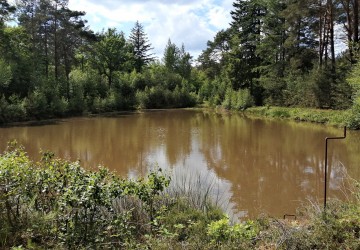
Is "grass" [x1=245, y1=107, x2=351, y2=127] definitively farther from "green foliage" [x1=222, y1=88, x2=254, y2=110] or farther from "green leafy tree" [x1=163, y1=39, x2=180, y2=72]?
"green leafy tree" [x1=163, y1=39, x2=180, y2=72]

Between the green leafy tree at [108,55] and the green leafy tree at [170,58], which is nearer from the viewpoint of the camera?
the green leafy tree at [108,55]

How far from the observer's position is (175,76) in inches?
1801

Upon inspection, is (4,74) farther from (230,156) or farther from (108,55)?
(230,156)

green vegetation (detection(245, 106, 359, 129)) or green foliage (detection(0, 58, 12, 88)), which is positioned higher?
green foliage (detection(0, 58, 12, 88))

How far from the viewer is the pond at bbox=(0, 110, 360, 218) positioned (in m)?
7.90

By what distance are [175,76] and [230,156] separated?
3378 cm

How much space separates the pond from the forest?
426 cm

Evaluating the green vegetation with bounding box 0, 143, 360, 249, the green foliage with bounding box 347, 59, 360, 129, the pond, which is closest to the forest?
the green foliage with bounding box 347, 59, 360, 129

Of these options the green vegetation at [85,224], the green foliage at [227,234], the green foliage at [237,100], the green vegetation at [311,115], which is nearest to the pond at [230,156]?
the green vegetation at [311,115]

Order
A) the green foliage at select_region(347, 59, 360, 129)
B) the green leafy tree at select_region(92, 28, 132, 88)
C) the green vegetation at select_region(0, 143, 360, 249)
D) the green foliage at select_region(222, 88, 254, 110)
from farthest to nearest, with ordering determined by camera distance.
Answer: the green leafy tree at select_region(92, 28, 132, 88)
the green foliage at select_region(222, 88, 254, 110)
the green foliage at select_region(347, 59, 360, 129)
the green vegetation at select_region(0, 143, 360, 249)

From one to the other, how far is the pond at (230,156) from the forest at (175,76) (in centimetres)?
426

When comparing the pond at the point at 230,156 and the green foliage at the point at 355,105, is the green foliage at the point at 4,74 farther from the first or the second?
the green foliage at the point at 355,105

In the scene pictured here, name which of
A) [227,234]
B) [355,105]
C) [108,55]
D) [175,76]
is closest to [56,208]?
[227,234]

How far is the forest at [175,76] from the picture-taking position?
2395 cm
